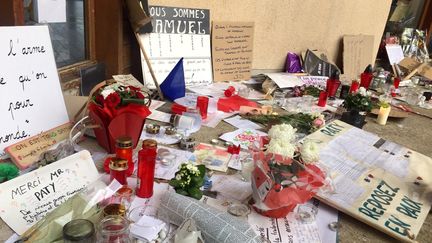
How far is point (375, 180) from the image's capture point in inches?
37.9

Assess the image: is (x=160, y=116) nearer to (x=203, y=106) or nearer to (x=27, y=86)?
(x=203, y=106)

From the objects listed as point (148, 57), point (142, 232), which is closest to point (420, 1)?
point (148, 57)

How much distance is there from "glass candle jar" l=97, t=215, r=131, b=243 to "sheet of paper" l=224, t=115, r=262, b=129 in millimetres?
737

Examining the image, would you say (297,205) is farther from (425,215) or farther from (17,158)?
(17,158)

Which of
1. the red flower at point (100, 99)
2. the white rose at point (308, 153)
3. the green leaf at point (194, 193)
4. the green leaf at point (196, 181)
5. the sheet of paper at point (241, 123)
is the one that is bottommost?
the green leaf at point (194, 193)

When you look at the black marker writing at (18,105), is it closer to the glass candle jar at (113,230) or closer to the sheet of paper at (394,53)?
the glass candle jar at (113,230)

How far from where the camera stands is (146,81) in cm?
154

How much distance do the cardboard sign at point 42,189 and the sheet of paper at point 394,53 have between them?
98.6 inches

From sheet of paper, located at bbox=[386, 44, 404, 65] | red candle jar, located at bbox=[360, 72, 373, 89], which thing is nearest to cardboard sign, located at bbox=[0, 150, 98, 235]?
red candle jar, located at bbox=[360, 72, 373, 89]

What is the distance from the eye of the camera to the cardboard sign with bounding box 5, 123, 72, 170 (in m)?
0.84

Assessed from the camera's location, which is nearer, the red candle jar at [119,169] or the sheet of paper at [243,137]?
the red candle jar at [119,169]

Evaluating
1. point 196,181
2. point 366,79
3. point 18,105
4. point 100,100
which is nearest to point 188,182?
point 196,181

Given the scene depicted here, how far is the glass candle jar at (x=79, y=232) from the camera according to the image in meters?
0.58

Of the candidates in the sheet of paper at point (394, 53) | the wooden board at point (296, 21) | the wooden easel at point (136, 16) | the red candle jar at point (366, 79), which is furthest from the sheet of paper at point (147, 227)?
the sheet of paper at point (394, 53)
